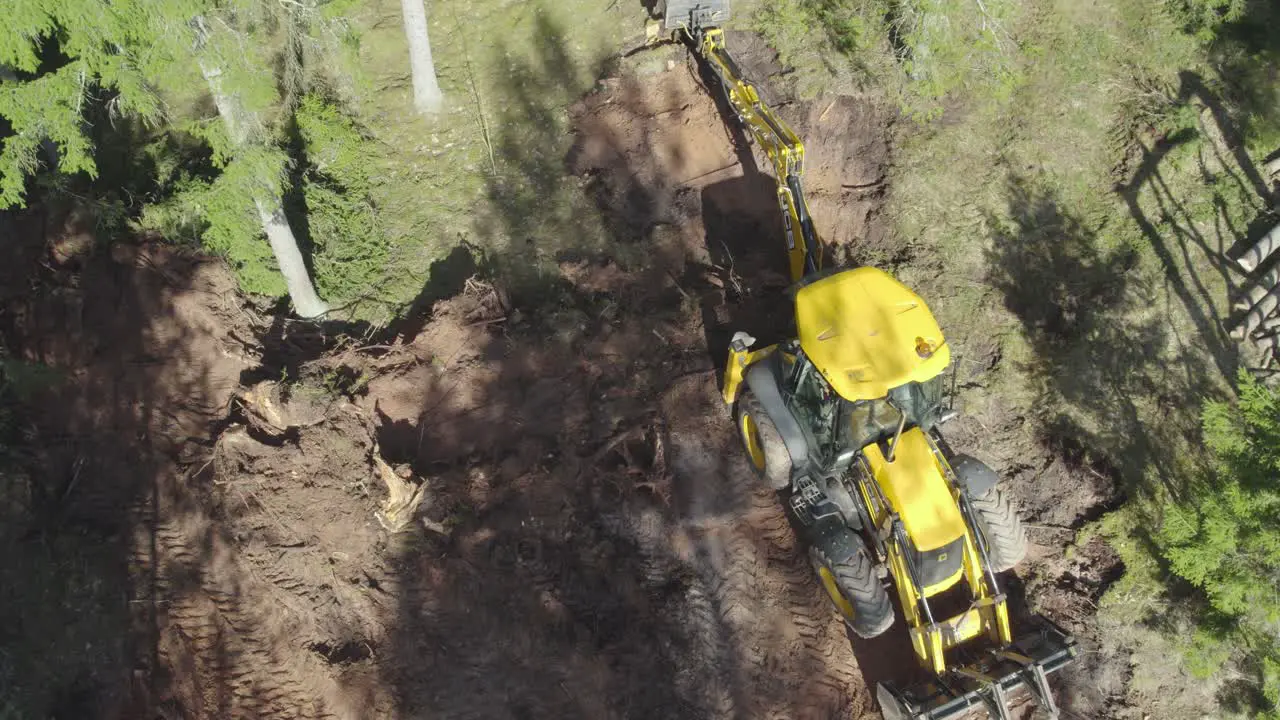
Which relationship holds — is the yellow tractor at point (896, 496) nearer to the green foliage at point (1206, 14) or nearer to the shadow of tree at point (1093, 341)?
the shadow of tree at point (1093, 341)

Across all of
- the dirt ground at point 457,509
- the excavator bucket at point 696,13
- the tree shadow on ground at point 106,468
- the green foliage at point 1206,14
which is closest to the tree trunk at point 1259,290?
the dirt ground at point 457,509

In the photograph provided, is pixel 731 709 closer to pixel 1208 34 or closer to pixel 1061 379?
pixel 1061 379

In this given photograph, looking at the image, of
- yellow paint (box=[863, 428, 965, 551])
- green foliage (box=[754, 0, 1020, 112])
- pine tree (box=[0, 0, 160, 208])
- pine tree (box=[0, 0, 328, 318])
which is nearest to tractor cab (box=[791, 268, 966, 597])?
yellow paint (box=[863, 428, 965, 551])

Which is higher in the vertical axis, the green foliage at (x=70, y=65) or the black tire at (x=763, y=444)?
the green foliage at (x=70, y=65)

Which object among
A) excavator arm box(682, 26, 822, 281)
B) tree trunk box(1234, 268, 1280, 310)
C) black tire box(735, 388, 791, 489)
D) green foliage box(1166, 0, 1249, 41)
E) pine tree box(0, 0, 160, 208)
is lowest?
black tire box(735, 388, 791, 489)

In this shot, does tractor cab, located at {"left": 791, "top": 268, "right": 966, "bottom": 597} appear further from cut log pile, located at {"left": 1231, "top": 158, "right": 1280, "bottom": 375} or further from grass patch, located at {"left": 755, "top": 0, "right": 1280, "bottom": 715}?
cut log pile, located at {"left": 1231, "top": 158, "right": 1280, "bottom": 375}
